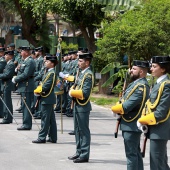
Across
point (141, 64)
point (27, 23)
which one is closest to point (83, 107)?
point (141, 64)

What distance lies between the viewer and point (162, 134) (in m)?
7.37

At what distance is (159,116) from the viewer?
7309mm

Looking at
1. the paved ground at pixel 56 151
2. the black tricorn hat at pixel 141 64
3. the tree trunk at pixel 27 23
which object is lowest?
the paved ground at pixel 56 151

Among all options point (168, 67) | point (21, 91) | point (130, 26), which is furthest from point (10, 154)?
point (130, 26)

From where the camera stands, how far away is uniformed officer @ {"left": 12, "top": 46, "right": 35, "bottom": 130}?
1432 centimetres

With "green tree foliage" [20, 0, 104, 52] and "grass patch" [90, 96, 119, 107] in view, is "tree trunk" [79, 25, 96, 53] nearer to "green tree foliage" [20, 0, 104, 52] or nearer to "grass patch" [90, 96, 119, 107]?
"green tree foliage" [20, 0, 104, 52]

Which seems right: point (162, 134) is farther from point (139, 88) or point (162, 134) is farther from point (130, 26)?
point (130, 26)

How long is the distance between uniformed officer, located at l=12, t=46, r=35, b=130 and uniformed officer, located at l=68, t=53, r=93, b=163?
395cm

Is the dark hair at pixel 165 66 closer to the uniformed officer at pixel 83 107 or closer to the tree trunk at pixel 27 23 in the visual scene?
the uniformed officer at pixel 83 107

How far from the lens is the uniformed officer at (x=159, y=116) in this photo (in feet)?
24.0

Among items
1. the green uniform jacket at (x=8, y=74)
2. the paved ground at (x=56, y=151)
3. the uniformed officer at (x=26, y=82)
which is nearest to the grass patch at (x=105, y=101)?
the paved ground at (x=56, y=151)

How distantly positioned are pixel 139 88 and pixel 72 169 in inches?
85.3

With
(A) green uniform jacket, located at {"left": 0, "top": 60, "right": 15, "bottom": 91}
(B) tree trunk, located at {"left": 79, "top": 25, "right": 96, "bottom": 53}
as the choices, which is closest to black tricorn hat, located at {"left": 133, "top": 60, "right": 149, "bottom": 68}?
(A) green uniform jacket, located at {"left": 0, "top": 60, "right": 15, "bottom": 91}

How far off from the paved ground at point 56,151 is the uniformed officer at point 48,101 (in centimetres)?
26
